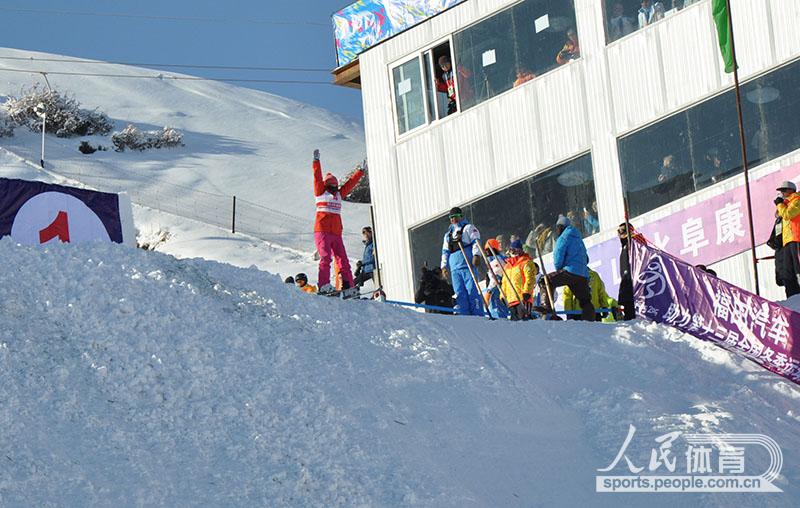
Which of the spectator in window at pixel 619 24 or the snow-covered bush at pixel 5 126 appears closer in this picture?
the spectator in window at pixel 619 24

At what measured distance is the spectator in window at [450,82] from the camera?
21.5 metres

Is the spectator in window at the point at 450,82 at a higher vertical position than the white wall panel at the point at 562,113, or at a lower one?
higher

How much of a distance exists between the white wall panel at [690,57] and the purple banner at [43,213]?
336 inches

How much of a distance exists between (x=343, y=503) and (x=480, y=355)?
3.40 metres

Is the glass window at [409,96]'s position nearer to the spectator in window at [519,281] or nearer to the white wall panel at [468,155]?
the white wall panel at [468,155]

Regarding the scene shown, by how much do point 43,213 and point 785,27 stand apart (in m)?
10.1

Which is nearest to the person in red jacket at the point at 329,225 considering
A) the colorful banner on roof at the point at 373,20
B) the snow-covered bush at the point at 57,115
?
the colorful banner on roof at the point at 373,20

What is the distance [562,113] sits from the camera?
20250 mm

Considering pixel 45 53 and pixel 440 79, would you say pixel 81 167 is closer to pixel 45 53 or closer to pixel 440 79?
pixel 440 79

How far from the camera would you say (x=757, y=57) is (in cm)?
1808

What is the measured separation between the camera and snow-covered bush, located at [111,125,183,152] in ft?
161

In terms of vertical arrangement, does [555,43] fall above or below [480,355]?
above

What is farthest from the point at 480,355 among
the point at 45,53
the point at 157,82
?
the point at 45,53

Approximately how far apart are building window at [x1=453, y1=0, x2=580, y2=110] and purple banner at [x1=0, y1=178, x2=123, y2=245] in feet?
26.2
